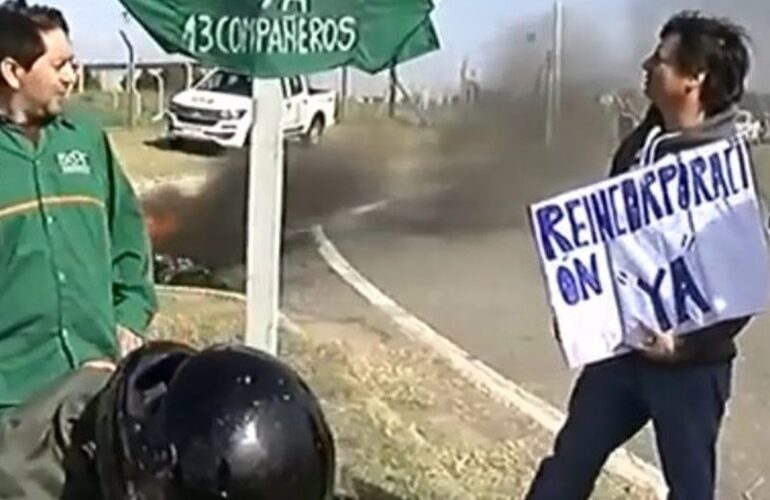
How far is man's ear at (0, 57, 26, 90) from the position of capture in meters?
4.44

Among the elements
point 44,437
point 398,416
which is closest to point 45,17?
point 44,437

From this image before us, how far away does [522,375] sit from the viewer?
9.62 meters

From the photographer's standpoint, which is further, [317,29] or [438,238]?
[438,238]

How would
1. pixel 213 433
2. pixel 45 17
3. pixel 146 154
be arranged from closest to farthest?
pixel 213 433
pixel 45 17
pixel 146 154

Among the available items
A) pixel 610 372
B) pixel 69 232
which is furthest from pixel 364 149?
pixel 69 232

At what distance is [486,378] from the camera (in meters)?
9.42

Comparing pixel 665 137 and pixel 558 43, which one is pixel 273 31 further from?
pixel 558 43

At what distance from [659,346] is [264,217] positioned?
1637 mm

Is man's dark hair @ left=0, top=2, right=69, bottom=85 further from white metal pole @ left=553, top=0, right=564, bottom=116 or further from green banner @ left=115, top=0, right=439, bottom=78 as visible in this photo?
white metal pole @ left=553, top=0, right=564, bottom=116

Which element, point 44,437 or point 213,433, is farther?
point 44,437

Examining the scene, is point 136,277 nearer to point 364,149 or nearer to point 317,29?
point 317,29

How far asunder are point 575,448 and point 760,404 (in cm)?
373

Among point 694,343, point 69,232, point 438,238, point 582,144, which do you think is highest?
point 69,232

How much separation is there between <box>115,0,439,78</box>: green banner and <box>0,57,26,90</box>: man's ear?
5.13 ft
